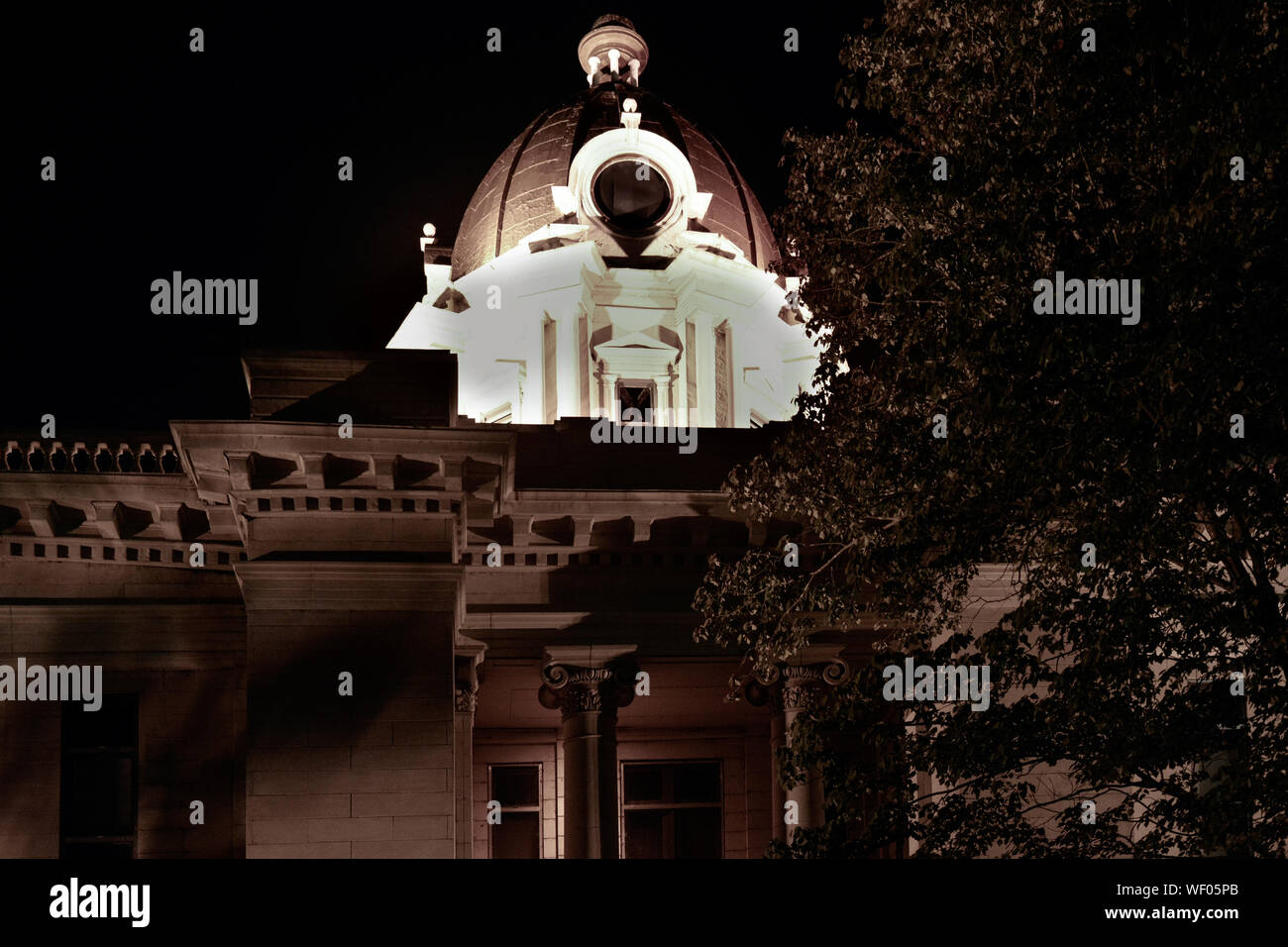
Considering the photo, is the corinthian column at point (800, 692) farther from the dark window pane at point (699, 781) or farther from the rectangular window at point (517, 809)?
the rectangular window at point (517, 809)

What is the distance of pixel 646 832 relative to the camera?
1166 inches

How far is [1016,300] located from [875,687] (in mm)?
3858

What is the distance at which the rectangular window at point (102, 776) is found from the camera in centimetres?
2467

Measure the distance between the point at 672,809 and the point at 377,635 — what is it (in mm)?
10034

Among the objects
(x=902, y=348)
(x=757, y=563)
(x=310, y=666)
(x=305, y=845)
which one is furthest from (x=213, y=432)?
(x=902, y=348)

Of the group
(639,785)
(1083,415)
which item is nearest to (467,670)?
(639,785)

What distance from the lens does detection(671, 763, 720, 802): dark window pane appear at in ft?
98.0

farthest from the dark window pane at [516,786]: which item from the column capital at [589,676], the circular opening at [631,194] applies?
the circular opening at [631,194]

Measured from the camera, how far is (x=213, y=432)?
798 inches

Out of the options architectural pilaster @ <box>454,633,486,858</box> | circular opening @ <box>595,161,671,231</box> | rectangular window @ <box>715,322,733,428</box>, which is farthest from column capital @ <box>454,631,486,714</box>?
circular opening @ <box>595,161,671,231</box>

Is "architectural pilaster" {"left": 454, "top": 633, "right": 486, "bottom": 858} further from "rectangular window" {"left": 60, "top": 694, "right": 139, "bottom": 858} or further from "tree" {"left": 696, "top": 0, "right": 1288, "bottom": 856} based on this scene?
"tree" {"left": 696, "top": 0, "right": 1288, "bottom": 856}

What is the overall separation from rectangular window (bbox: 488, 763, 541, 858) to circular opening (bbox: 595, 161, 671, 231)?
17.7 m

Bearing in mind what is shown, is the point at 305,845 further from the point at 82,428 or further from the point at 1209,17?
the point at 1209,17

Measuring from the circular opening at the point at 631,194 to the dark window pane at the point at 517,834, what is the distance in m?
18.2
